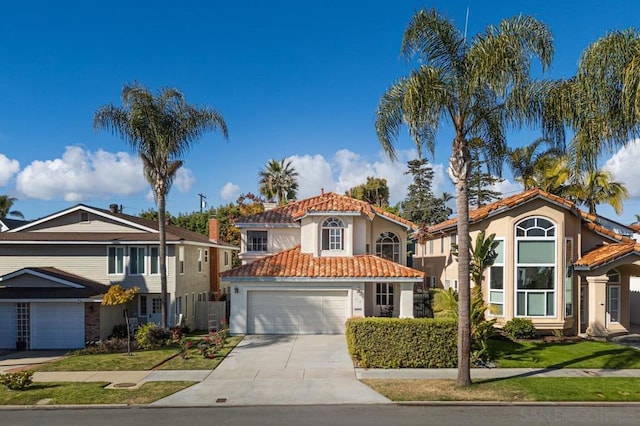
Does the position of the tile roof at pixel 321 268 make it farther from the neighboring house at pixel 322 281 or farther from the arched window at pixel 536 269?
the arched window at pixel 536 269

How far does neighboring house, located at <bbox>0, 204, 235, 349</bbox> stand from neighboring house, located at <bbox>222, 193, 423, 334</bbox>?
410 cm

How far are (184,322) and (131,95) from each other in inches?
465

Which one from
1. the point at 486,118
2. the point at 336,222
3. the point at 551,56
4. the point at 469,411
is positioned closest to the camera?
the point at 469,411

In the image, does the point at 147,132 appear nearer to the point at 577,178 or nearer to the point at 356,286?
the point at 356,286

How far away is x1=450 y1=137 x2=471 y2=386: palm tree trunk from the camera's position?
43.6 ft

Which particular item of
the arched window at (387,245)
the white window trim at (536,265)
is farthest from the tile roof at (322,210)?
the white window trim at (536,265)

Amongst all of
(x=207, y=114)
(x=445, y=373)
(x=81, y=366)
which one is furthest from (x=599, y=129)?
(x=81, y=366)

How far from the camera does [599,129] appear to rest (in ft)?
44.5

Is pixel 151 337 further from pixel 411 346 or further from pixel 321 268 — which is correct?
pixel 411 346

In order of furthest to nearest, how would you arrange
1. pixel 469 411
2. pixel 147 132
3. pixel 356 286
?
pixel 356 286, pixel 147 132, pixel 469 411

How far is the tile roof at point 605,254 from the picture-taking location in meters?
19.7

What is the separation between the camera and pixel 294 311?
71.1 ft

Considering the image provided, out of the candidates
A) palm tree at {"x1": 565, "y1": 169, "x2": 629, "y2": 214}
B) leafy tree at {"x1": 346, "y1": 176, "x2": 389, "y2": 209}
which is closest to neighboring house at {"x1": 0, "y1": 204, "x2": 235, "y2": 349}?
palm tree at {"x1": 565, "y1": 169, "x2": 629, "y2": 214}

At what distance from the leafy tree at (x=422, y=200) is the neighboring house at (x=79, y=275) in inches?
1810
